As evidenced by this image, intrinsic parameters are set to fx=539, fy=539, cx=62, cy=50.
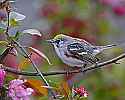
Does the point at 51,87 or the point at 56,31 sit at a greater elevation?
the point at 51,87

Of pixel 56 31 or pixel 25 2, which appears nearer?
pixel 56 31

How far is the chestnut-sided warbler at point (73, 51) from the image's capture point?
2.68 meters

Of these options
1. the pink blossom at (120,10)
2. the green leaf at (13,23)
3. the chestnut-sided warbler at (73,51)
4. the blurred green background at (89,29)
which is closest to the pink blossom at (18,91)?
the green leaf at (13,23)

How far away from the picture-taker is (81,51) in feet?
8.97

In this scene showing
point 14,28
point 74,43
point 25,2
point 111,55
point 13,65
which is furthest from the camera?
point 25,2

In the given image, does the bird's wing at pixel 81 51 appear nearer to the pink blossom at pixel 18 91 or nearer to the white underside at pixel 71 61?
the white underside at pixel 71 61

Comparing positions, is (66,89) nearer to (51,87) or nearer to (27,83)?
(51,87)

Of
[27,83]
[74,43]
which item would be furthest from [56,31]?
[27,83]

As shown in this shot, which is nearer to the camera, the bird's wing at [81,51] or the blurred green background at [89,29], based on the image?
the bird's wing at [81,51]

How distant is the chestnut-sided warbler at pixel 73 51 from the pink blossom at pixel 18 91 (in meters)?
0.72

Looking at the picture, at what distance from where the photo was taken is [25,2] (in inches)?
283

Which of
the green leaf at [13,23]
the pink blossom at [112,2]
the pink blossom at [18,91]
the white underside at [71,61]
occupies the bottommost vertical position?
the pink blossom at [112,2]

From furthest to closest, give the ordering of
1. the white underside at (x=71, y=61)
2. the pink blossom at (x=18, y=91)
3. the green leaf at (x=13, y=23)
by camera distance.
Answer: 1. the white underside at (x=71, y=61)
2. the green leaf at (x=13, y=23)
3. the pink blossom at (x=18, y=91)

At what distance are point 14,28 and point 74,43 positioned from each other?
793 millimetres
